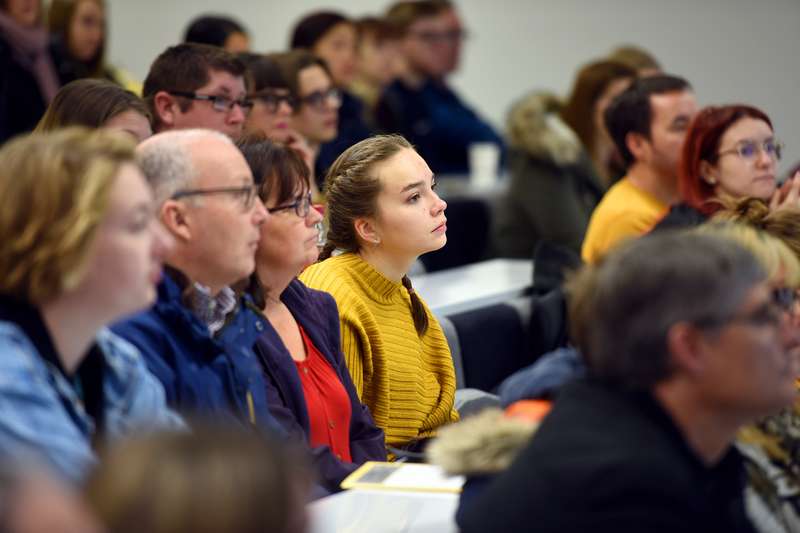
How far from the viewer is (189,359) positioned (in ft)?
6.61

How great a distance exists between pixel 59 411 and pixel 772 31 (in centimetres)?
769

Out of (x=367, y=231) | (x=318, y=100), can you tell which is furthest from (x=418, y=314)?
(x=318, y=100)

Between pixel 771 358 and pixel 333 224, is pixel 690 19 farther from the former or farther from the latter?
pixel 771 358

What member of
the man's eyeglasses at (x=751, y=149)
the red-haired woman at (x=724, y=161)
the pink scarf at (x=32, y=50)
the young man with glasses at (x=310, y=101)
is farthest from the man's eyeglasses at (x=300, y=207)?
the pink scarf at (x=32, y=50)

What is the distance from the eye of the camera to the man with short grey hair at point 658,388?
149cm

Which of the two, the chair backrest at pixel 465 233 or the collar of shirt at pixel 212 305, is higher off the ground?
the collar of shirt at pixel 212 305

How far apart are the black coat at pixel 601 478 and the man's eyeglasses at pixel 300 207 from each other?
1.02 meters

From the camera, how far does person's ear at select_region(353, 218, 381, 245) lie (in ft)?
9.64

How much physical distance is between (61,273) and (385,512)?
2.18 feet

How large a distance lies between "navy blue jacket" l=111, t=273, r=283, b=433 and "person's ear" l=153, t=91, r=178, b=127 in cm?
151

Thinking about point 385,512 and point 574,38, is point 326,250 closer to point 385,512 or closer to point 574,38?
point 385,512

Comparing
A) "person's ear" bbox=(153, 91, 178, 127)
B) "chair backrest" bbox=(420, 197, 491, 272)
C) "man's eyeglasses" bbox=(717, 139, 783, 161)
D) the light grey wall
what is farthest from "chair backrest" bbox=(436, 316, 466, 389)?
the light grey wall

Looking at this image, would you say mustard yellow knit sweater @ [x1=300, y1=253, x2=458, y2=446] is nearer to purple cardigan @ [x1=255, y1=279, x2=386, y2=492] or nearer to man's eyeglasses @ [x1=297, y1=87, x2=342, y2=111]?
purple cardigan @ [x1=255, y1=279, x2=386, y2=492]

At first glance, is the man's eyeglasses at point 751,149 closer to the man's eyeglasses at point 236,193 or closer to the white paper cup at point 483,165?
the man's eyeglasses at point 236,193
